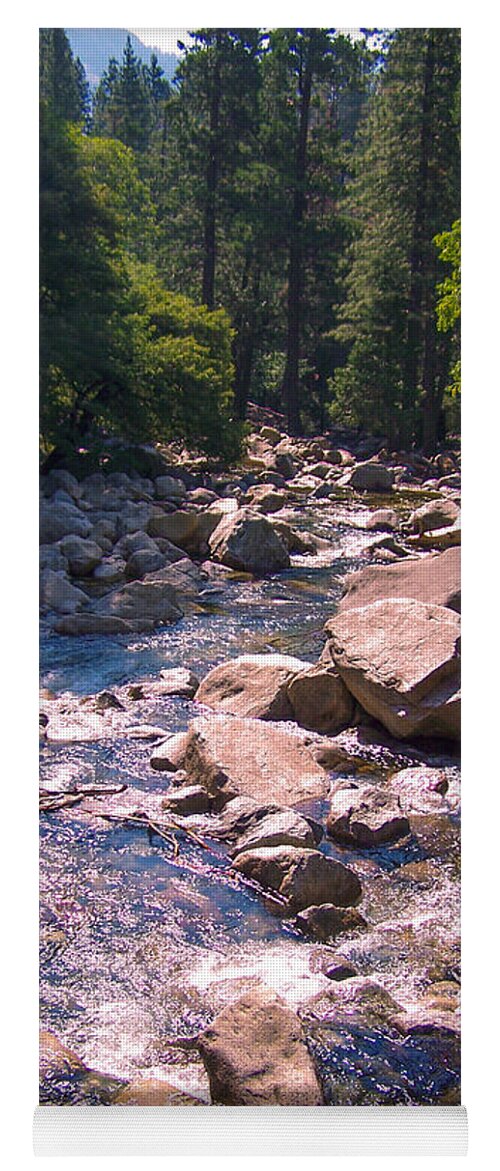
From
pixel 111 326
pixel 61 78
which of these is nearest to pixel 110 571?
pixel 111 326

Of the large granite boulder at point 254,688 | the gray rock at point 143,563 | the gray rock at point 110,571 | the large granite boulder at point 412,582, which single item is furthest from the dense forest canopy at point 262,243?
the gray rock at point 143,563

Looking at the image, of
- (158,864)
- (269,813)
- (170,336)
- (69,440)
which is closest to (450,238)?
(170,336)

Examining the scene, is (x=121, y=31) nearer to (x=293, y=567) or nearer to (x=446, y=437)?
(x=446, y=437)

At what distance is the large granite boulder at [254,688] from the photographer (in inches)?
176

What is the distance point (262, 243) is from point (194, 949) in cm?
271

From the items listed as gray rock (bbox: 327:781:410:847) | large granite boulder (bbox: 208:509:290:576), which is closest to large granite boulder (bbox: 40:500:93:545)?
large granite boulder (bbox: 208:509:290:576)

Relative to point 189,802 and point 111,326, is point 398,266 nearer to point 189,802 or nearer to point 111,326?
point 111,326

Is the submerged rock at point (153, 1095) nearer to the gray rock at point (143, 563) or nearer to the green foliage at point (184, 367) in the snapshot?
the green foliage at point (184, 367)

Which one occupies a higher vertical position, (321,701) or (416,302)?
(416,302)

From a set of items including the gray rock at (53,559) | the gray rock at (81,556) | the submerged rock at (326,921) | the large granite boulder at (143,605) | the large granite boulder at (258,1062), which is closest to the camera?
the large granite boulder at (258,1062)

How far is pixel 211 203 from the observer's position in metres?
4.30

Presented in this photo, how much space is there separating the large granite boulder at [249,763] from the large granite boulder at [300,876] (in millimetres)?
403

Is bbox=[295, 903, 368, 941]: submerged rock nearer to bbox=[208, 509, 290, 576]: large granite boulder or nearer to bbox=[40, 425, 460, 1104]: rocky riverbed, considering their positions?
bbox=[40, 425, 460, 1104]: rocky riverbed
